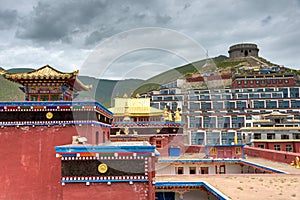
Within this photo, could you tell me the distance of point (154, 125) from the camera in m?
36.1

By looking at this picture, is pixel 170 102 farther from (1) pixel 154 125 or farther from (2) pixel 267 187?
(2) pixel 267 187

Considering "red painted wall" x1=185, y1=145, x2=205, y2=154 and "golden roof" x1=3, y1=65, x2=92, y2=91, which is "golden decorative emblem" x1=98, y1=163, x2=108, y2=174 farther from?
"red painted wall" x1=185, y1=145, x2=205, y2=154

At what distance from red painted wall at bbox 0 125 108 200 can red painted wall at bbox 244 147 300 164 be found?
1688 centimetres

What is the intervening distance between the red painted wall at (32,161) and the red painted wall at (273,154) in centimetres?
1688

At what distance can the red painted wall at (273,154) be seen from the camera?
24.4 metres

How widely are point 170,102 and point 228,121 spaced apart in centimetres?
1726

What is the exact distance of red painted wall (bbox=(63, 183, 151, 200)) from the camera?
12258 mm

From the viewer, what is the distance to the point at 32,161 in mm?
15516

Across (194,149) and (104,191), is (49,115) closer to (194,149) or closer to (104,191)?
(104,191)

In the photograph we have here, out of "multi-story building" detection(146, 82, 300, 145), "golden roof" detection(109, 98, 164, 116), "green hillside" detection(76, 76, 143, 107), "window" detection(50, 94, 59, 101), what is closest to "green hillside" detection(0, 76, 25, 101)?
"multi-story building" detection(146, 82, 300, 145)

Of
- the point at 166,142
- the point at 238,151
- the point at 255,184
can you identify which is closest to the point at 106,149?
the point at 255,184

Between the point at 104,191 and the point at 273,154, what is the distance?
65.0 ft

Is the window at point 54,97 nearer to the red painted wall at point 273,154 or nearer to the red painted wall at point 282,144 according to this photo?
the red painted wall at point 273,154

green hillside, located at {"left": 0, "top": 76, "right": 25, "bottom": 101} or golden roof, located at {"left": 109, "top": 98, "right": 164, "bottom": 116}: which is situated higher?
green hillside, located at {"left": 0, "top": 76, "right": 25, "bottom": 101}
